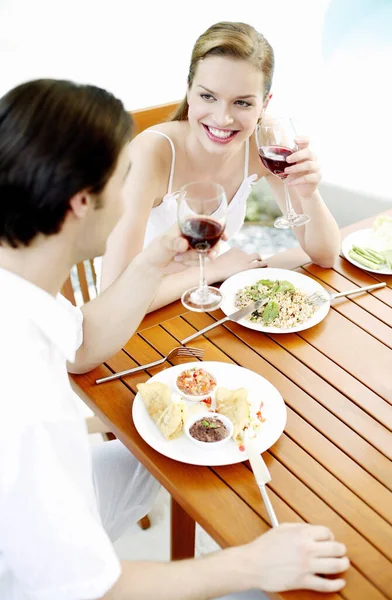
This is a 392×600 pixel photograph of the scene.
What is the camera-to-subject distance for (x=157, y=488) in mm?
1671

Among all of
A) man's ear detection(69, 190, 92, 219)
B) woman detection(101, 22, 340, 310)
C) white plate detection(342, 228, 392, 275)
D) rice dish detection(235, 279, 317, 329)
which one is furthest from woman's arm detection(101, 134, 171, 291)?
man's ear detection(69, 190, 92, 219)

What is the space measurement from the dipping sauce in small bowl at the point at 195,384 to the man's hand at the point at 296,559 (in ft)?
1.25

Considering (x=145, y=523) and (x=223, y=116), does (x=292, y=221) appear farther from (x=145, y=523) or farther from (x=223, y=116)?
(x=145, y=523)

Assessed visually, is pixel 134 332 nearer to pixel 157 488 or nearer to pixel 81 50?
pixel 157 488

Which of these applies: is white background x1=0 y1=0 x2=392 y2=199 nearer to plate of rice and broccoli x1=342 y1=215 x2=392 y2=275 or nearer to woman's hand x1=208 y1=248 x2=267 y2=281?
plate of rice and broccoli x1=342 y1=215 x2=392 y2=275

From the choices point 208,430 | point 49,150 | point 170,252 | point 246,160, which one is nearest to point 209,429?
point 208,430

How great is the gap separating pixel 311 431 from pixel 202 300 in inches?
16.8

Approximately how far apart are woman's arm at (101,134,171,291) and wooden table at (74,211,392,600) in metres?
0.22

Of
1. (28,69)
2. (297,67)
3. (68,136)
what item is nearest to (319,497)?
(68,136)

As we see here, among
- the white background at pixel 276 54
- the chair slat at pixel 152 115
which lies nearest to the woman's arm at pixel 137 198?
the chair slat at pixel 152 115

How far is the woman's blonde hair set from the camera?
183 centimetres

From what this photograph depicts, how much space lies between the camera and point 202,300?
1.61 meters

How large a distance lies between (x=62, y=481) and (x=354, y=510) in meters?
0.55

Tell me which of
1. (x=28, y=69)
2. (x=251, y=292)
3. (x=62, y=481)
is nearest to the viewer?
(x=62, y=481)
